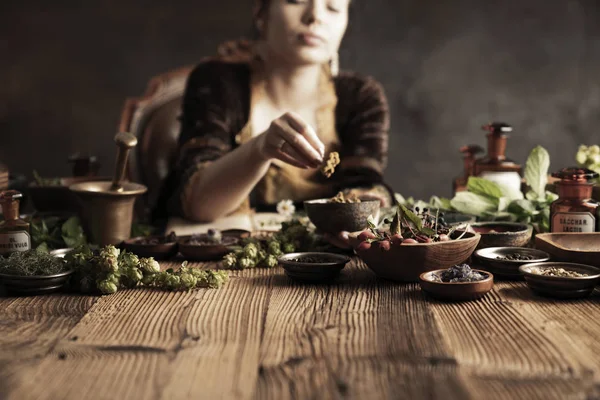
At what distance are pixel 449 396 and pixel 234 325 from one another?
39 centimetres

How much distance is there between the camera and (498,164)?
1984 mm

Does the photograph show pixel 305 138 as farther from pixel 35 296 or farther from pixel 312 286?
pixel 35 296

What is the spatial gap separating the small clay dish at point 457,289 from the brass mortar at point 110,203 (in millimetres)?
813

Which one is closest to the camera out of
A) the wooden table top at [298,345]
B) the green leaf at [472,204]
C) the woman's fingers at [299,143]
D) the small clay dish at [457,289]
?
the wooden table top at [298,345]

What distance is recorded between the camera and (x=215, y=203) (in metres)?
2.08

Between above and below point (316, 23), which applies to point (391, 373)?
below

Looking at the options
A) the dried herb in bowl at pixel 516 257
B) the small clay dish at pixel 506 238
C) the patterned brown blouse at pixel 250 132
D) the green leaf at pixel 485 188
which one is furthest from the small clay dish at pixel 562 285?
the patterned brown blouse at pixel 250 132

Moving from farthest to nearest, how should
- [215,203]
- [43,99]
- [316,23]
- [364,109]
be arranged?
1. [43,99]
2. [364,109]
3. [316,23]
4. [215,203]

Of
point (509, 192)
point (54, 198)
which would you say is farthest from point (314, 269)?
point (54, 198)

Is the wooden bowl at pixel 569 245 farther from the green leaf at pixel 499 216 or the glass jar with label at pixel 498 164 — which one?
the glass jar with label at pixel 498 164

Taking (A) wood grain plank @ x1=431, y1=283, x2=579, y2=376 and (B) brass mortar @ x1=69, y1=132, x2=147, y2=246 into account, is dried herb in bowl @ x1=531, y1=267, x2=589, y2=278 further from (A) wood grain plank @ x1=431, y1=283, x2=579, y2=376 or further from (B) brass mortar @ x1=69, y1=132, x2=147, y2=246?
(B) brass mortar @ x1=69, y1=132, x2=147, y2=246

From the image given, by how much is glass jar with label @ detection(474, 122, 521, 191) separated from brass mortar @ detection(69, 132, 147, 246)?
0.99 metres

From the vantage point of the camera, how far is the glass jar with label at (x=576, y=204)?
1.44 meters

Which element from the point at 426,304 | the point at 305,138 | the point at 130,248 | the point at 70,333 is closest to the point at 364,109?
the point at 305,138
